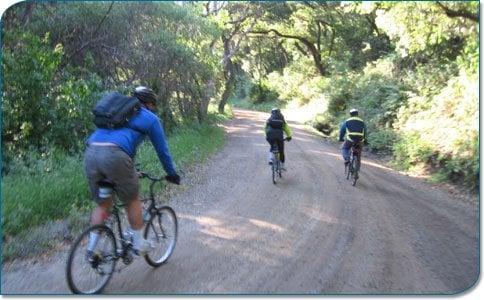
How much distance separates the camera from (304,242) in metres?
3.56

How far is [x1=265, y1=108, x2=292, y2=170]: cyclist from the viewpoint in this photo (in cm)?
469

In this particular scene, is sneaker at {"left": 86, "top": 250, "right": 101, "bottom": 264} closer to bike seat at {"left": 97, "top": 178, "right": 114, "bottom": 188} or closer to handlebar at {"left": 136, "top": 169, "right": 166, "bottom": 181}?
bike seat at {"left": 97, "top": 178, "right": 114, "bottom": 188}

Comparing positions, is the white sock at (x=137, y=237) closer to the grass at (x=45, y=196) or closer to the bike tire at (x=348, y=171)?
the grass at (x=45, y=196)

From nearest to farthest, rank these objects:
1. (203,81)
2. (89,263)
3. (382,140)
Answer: (89,263), (382,140), (203,81)

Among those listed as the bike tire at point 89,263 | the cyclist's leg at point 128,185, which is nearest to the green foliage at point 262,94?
the cyclist's leg at point 128,185

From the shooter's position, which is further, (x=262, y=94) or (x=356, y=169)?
(x=262, y=94)

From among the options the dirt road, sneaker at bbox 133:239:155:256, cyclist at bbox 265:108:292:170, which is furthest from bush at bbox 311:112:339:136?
sneaker at bbox 133:239:155:256

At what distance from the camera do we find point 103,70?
445 cm

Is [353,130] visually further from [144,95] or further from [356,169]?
[144,95]

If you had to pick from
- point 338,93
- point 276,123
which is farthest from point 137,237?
point 338,93

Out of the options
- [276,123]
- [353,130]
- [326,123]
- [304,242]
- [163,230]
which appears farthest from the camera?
[326,123]

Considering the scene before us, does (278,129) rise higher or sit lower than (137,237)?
higher

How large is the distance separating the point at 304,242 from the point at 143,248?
1.26 metres

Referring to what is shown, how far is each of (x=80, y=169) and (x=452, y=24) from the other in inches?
118
